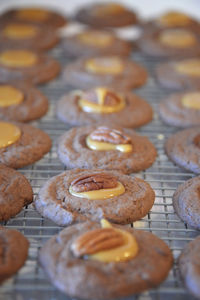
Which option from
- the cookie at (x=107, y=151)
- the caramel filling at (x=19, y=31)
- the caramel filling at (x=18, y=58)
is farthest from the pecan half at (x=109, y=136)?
the caramel filling at (x=19, y=31)

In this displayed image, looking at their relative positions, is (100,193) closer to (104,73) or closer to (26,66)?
(104,73)

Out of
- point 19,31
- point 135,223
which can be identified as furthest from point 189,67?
point 135,223

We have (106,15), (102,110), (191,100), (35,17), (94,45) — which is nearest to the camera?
(102,110)

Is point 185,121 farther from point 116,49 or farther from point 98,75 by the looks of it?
point 116,49

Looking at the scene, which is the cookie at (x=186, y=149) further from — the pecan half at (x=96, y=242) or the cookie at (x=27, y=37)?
the cookie at (x=27, y=37)

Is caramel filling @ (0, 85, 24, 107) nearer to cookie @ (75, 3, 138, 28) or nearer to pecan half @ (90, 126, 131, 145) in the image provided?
pecan half @ (90, 126, 131, 145)

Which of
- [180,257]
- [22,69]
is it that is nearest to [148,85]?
[22,69]

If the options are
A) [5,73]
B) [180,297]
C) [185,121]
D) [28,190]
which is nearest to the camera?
[180,297]

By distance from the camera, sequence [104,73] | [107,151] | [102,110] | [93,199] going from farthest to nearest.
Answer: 1. [104,73]
2. [102,110]
3. [107,151]
4. [93,199]
